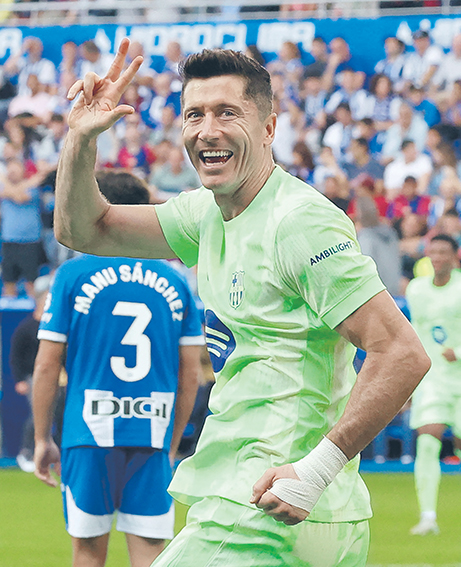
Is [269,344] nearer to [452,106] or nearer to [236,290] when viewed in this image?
[236,290]

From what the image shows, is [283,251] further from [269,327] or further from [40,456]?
[40,456]

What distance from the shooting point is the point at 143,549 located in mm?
5090

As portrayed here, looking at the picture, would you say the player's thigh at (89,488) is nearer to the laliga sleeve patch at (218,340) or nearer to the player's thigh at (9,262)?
the laliga sleeve patch at (218,340)

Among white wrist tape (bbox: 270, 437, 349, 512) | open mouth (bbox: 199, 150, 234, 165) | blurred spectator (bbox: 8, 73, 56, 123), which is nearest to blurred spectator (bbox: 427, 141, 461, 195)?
blurred spectator (bbox: 8, 73, 56, 123)

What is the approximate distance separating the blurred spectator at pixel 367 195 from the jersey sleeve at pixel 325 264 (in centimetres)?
993

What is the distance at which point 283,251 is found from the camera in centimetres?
291

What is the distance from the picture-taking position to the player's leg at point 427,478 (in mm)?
8516

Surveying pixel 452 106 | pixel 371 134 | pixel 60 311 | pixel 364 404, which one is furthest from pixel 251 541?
pixel 452 106

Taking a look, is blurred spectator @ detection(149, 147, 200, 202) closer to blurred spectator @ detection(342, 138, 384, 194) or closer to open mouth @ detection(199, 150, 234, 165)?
blurred spectator @ detection(342, 138, 384, 194)

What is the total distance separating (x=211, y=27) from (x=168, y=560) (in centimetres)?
1462

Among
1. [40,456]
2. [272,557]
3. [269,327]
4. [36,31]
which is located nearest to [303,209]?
[269,327]

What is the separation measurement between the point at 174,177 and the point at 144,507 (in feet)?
31.3

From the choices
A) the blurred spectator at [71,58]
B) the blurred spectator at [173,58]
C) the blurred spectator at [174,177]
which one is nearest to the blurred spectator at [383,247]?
the blurred spectator at [174,177]

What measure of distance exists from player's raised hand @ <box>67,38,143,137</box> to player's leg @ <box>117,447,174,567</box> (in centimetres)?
233
